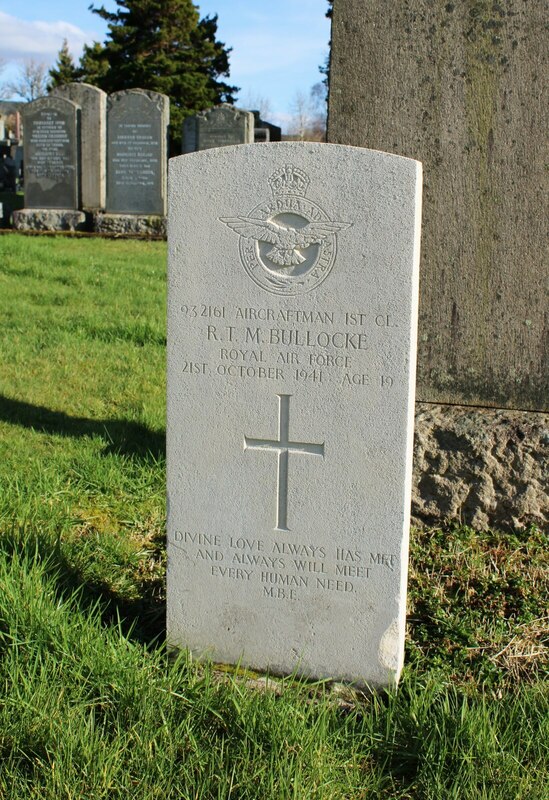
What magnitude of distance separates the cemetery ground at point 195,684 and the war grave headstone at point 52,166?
30.8 feet

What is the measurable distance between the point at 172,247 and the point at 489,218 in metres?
1.51

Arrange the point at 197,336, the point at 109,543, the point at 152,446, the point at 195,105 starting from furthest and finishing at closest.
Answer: the point at 195,105, the point at 152,446, the point at 109,543, the point at 197,336

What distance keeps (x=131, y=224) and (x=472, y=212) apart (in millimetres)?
9926

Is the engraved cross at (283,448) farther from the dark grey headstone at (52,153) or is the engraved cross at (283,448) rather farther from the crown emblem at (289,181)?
the dark grey headstone at (52,153)

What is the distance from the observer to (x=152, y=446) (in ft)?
14.5

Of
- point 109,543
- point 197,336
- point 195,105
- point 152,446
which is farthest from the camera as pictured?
point 195,105

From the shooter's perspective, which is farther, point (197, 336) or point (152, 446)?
point (152, 446)

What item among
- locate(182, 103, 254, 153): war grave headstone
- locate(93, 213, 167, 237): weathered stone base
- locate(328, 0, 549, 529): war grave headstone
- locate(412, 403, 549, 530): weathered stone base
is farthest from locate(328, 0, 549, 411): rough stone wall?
locate(182, 103, 254, 153): war grave headstone

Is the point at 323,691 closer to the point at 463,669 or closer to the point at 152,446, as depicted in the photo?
the point at 463,669

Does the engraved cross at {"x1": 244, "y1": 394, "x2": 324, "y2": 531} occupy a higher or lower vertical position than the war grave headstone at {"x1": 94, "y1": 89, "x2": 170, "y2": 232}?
lower

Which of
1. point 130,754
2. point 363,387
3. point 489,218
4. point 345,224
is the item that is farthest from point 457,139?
point 130,754

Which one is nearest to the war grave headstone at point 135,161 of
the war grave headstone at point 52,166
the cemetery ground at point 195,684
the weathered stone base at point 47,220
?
the weathered stone base at point 47,220

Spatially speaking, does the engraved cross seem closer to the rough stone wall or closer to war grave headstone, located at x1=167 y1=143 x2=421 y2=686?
war grave headstone, located at x1=167 y1=143 x2=421 y2=686

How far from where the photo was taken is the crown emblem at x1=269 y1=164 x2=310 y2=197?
2352 millimetres
